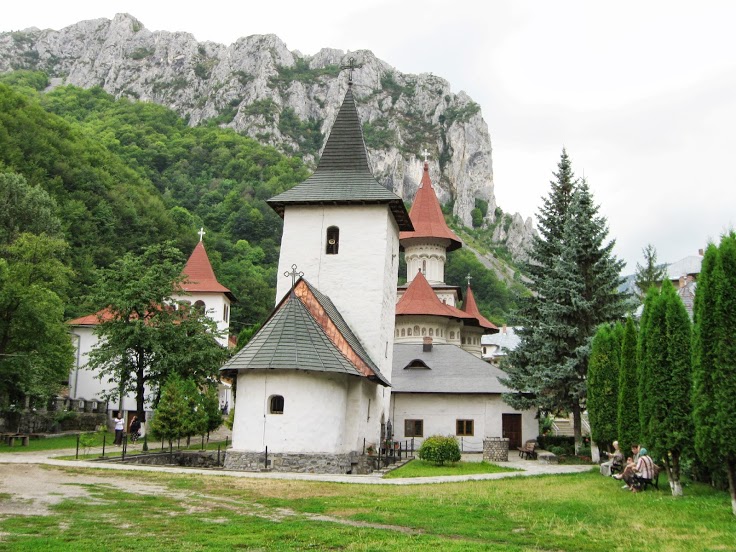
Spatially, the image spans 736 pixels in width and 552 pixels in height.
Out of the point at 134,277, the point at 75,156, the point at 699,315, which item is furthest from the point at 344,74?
the point at 699,315

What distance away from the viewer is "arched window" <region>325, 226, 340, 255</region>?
26.4 metres

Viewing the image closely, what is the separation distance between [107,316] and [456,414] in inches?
697

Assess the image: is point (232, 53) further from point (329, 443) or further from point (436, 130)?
point (329, 443)

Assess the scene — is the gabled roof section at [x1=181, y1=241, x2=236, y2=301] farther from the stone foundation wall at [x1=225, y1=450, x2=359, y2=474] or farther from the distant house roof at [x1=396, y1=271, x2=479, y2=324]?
the stone foundation wall at [x1=225, y1=450, x2=359, y2=474]

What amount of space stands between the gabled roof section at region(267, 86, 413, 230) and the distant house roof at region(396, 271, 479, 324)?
1166cm

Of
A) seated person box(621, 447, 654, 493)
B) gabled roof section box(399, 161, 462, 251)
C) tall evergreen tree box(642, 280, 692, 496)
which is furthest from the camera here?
gabled roof section box(399, 161, 462, 251)

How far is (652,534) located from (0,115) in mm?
58669

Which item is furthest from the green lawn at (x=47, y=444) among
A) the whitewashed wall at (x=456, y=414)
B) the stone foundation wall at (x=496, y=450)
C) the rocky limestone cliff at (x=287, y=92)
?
the rocky limestone cliff at (x=287, y=92)

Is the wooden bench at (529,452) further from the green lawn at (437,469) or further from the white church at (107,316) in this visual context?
the white church at (107,316)

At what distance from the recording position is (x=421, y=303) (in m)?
41.2

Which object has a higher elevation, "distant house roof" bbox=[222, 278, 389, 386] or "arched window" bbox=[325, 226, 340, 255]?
"arched window" bbox=[325, 226, 340, 255]

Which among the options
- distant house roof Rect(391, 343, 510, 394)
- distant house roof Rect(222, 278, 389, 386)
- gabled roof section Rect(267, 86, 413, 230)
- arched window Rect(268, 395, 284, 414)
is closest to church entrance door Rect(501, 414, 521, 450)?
distant house roof Rect(391, 343, 510, 394)

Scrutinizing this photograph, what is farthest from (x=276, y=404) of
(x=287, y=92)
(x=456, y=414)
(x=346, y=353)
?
(x=287, y=92)

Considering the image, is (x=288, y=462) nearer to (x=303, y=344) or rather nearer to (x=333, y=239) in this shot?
(x=303, y=344)
